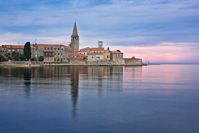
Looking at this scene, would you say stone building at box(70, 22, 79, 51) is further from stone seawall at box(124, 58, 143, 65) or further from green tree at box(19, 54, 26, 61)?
green tree at box(19, 54, 26, 61)

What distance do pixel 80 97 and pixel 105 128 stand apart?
27.2ft

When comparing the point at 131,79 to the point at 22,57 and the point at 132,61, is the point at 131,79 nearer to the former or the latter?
the point at 22,57

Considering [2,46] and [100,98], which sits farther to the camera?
[2,46]

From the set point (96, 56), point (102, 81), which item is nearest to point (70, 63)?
point (96, 56)

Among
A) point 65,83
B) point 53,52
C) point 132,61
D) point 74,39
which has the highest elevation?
point 74,39

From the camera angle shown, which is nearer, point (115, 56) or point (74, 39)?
point (115, 56)

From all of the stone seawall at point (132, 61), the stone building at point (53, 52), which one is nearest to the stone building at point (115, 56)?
the stone seawall at point (132, 61)

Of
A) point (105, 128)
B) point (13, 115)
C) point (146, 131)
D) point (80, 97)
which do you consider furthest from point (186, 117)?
point (13, 115)

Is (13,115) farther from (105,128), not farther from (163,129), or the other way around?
(163,129)

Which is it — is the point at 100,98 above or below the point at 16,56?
below

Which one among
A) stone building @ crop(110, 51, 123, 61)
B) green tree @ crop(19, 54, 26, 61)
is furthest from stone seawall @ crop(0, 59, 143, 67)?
green tree @ crop(19, 54, 26, 61)

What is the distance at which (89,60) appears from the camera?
399 ft

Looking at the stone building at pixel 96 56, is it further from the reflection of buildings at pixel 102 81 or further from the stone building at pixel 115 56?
the reflection of buildings at pixel 102 81

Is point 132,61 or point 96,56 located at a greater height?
point 96,56
